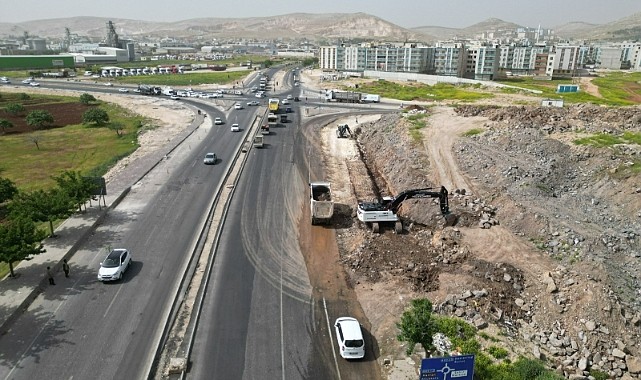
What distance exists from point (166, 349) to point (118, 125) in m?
59.0

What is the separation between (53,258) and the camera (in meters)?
28.9

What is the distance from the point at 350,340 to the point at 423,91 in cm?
10332

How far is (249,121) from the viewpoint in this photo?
78.9 meters

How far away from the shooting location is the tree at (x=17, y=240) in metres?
24.5

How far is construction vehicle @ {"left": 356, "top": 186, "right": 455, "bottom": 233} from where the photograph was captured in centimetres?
3338

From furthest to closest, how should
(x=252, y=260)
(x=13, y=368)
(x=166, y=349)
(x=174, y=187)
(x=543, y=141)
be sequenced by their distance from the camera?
1. (x=543, y=141)
2. (x=174, y=187)
3. (x=252, y=260)
4. (x=166, y=349)
5. (x=13, y=368)

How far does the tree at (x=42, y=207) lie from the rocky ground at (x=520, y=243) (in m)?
20.2

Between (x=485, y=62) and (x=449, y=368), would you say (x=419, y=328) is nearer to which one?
(x=449, y=368)

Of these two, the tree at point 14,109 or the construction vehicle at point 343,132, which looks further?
the tree at point 14,109

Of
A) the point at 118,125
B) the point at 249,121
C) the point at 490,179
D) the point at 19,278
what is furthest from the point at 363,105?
the point at 19,278

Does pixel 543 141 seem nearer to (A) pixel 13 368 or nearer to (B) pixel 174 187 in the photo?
(B) pixel 174 187

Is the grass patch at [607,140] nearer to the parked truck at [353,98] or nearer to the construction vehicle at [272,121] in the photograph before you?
the construction vehicle at [272,121]

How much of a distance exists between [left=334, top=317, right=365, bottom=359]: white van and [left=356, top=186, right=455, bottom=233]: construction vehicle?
12.7 meters

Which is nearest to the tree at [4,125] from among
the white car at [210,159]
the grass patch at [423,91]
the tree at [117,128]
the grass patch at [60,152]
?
the grass patch at [60,152]
